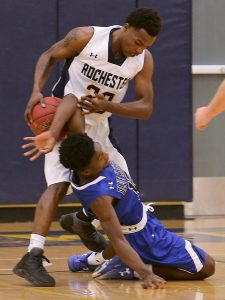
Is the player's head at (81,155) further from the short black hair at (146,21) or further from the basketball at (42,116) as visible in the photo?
the short black hair at (146,21)

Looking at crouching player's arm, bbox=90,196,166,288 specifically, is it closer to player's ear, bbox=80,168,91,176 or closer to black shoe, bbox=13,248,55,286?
player's ear, bbox=80,168,91,176

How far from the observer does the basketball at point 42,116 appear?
6.20 metres

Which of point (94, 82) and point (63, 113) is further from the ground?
point (94, 82)

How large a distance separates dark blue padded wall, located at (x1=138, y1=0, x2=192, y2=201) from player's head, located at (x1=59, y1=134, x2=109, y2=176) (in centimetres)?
531

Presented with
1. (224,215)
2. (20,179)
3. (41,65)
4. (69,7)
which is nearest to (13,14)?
(69,7)

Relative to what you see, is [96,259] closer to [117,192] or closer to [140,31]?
[117,192]

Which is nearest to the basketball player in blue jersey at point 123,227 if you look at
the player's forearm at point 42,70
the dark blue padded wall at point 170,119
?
the player's forearm at point 42,70

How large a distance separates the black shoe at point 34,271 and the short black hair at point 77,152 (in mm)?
622

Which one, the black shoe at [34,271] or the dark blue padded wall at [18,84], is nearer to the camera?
the black shoe at [34,271]

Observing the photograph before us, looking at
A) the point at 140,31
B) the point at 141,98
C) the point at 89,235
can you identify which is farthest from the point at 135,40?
the point at 89,235

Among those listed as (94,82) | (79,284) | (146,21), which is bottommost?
(79,284)

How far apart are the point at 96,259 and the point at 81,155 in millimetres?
1125

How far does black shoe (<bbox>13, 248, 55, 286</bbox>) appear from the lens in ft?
19.0

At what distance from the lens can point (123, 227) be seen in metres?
6.01
